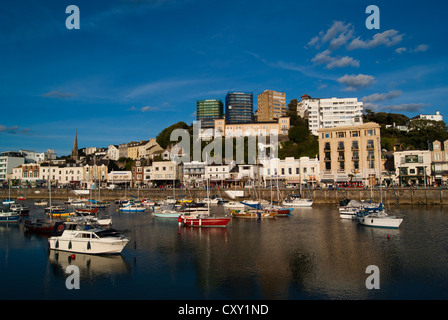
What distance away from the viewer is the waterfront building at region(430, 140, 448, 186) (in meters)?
77.2

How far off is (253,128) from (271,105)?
142 feet

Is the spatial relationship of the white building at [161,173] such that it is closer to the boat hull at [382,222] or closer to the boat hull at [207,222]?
the boat hull at [207,222]

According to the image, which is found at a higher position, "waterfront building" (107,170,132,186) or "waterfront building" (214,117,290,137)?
"waterfront building" (214,117,290,137)

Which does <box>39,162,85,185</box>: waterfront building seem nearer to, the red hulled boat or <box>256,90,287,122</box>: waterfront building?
<box>256,90,287,122</box>: waterfront building

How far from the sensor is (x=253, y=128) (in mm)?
146750

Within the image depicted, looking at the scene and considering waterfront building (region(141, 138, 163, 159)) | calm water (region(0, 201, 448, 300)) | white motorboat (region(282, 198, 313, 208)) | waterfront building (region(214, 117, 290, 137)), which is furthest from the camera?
waterfront building (region(141, 138, 163, 159))

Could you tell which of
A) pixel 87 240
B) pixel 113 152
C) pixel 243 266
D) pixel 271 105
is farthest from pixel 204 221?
pixel 271 105

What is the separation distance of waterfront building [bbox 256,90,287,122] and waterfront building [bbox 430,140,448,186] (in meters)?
107

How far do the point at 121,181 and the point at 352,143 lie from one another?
80970 millimetres

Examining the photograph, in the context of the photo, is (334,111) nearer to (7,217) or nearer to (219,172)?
(219,172)

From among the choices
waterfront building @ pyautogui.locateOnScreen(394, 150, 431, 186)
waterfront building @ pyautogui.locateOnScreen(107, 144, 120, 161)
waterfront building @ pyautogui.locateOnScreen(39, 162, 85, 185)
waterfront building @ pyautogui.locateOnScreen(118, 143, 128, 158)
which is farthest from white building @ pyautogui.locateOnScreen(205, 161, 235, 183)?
waterfront building @ pyautogui.locateOnScreen(107, 144, 120, 161)

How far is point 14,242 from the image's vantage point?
35281 millimetres

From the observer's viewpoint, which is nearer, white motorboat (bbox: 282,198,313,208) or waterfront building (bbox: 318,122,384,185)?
white motorboat (bbox: 282,198,313,208)

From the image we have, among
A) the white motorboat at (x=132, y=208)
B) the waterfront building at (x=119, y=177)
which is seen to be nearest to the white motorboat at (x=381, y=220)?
the white motorboat at (x=132, y=208)
